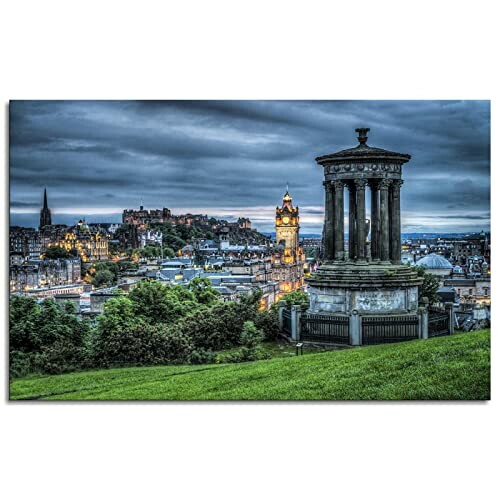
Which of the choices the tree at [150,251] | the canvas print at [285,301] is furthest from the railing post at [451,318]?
the tree at [150,251]

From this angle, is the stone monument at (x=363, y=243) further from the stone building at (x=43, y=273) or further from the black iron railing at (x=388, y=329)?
the stone building at (x=43, y=273)

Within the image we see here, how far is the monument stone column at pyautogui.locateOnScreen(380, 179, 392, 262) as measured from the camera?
13469 millimetres

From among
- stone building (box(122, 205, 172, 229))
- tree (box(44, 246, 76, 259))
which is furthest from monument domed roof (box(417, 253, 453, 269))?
tree (box(44, 246, 76, 259))

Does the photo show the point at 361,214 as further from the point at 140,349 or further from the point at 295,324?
the point at 140,349

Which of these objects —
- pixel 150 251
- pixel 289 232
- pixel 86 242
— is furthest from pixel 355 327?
pixel 150 251

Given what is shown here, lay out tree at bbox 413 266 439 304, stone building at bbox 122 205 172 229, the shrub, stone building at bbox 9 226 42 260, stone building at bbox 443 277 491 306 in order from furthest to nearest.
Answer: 1. tree at bbox 413 266 439 304
2. stone building at bbox 122 205 172 229
3. the shrub
4. stone building at bbox 443 277 491 306
5. stone building at bbox 9 226 42 260

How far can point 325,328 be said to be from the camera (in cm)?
1300

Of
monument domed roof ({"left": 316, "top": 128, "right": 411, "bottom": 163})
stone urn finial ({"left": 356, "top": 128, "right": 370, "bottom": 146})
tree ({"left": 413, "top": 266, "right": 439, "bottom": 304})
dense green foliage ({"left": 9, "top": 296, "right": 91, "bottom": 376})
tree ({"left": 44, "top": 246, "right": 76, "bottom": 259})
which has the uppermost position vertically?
stone urn finial ({"left": 356, "top": 128, "right": 370, "bottom": 146})

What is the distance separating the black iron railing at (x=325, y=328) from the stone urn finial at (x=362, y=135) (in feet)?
9.78

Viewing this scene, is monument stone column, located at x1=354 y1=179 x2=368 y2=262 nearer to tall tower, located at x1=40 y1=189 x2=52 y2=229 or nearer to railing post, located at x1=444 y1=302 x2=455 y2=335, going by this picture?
railing post, located at x1=444 y1=302 x2=455 y2=335

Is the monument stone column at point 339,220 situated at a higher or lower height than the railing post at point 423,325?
higher

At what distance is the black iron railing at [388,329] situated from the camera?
12.7 m

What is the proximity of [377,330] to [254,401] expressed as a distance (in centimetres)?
270

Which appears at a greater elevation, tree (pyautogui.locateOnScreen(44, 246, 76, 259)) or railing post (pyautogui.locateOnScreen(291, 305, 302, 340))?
tree (pyautogui.locateOnScreen(44, 246, 76, 259))
